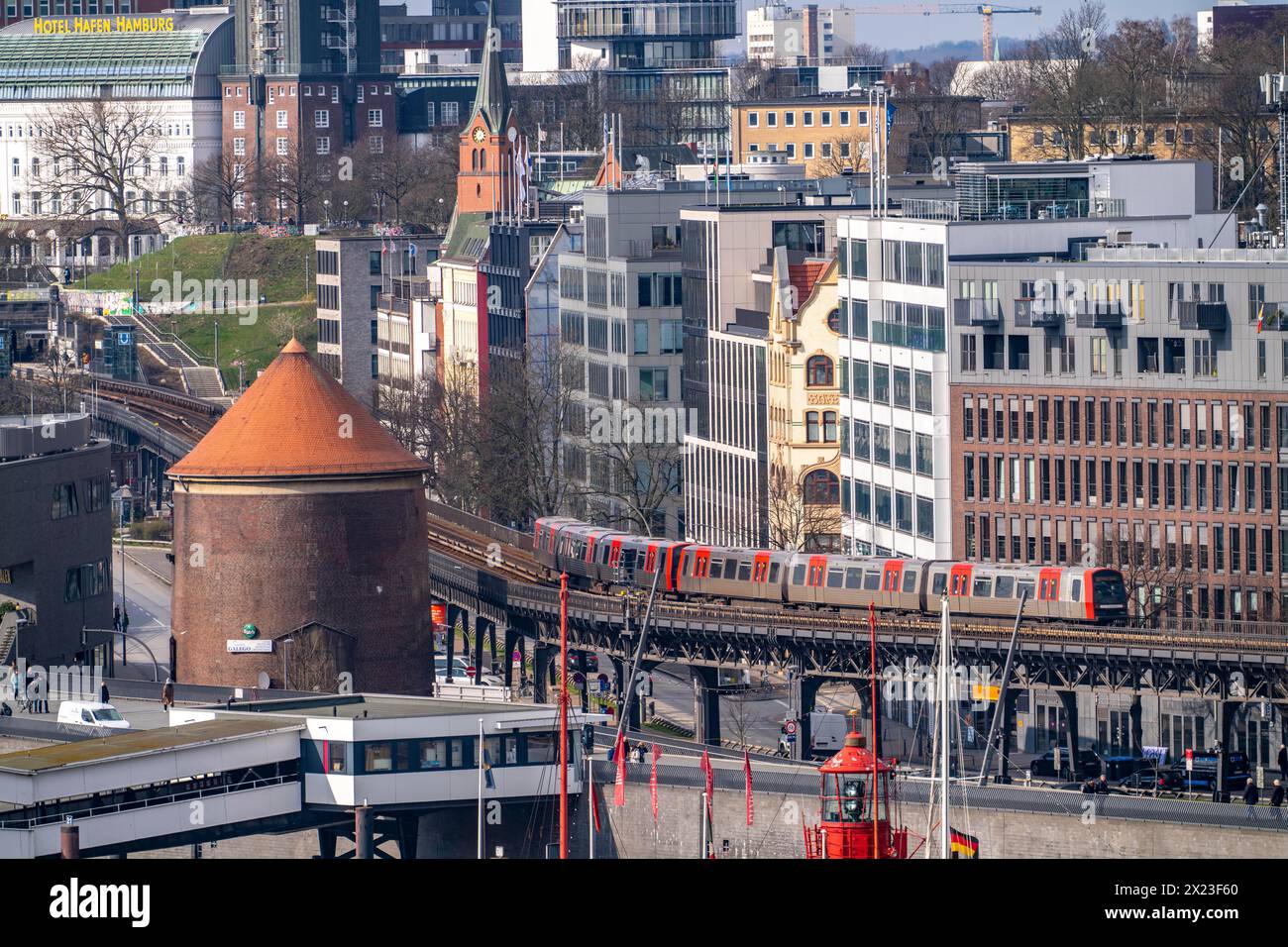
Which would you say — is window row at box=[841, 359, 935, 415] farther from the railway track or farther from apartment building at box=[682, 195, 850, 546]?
the railway track

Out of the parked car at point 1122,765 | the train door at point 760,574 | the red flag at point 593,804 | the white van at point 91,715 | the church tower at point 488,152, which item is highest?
the church tower at point 488,152

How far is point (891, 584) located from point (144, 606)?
46681mm

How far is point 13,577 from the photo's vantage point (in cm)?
8581

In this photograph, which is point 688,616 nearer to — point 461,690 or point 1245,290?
point 461,690

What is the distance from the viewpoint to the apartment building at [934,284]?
333 ft

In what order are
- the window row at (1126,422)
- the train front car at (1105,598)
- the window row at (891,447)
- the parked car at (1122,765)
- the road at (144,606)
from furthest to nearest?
the window row at (891,447) → the road at (144,606) → the window row at (1126,422) → the train front car at (1105,598) → the parked car at (1122,765)

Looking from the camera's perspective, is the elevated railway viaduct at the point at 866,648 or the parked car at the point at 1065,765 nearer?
the elevated railway viaduct at the point at 866,648

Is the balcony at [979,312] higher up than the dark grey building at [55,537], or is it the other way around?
the balcony at [979,312]

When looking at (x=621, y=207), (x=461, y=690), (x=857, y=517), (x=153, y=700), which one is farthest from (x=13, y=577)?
(x=621, y=207)

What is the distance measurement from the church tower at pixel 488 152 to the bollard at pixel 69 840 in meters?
127

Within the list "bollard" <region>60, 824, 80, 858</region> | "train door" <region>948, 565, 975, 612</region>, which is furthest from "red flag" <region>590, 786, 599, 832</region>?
"train door" <region>948, 565, 975, 612</region>

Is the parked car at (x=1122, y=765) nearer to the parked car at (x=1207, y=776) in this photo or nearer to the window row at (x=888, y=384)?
the parked car at (x=1207, y=776)

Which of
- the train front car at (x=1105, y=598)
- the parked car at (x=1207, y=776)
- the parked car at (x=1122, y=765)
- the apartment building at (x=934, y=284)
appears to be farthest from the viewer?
the apartment building at (x=934, y=284)

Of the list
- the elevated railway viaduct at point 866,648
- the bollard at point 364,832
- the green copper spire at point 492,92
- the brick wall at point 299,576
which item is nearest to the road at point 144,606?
the brick wall at point 299,576
